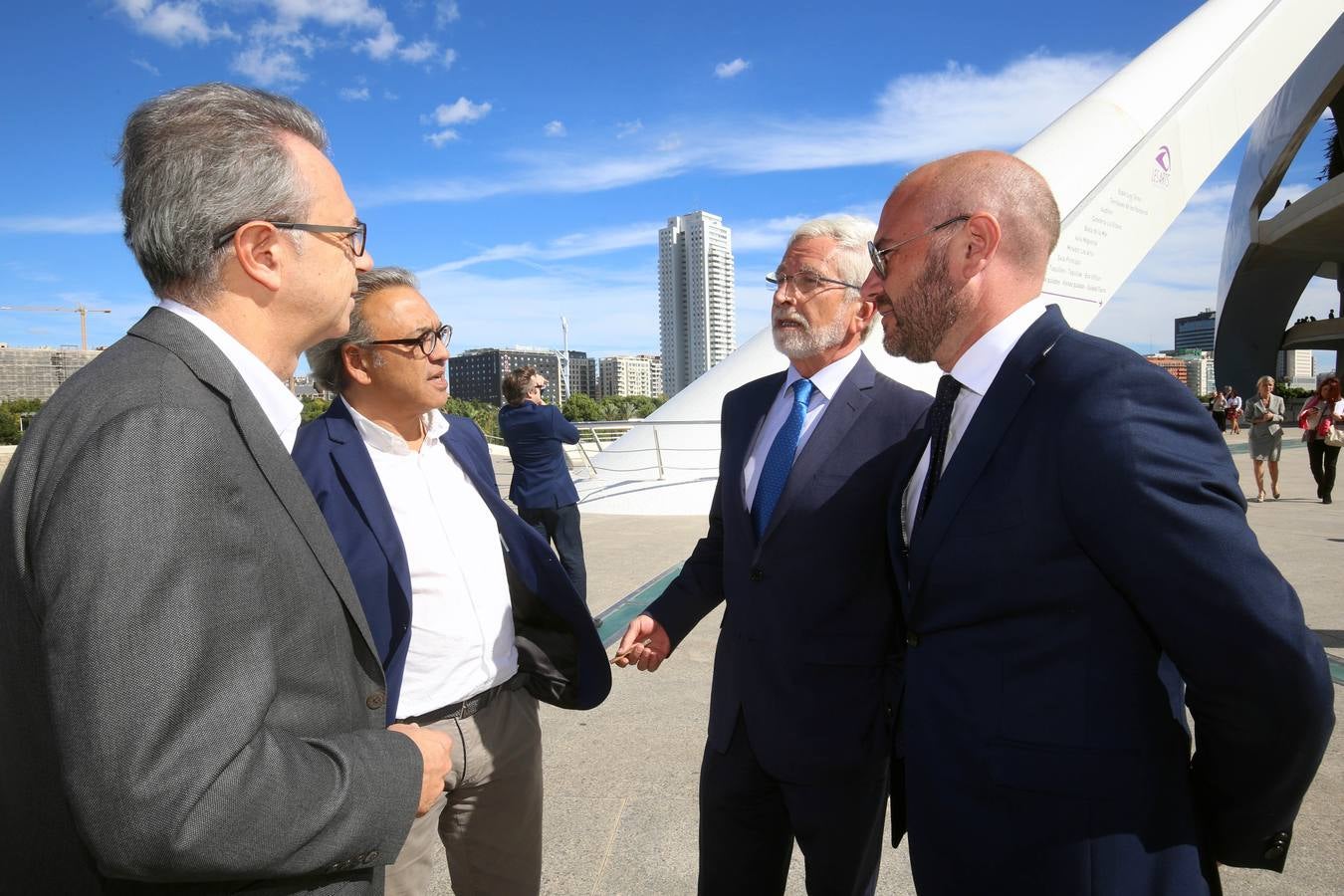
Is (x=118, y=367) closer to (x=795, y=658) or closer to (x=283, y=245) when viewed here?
(x=283, y=245)

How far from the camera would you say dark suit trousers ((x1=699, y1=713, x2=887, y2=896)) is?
178cm

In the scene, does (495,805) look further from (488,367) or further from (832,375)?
(488,367)

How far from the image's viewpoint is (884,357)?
10898 millimetres

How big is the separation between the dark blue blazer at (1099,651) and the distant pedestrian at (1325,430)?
10.4m

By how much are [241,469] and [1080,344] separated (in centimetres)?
126

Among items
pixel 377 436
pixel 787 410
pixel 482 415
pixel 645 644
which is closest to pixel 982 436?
pixel 787 410

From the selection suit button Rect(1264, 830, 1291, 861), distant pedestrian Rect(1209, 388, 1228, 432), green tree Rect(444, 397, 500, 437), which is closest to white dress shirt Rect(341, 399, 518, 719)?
suit button Rect(1264, 830, 1291, 861)

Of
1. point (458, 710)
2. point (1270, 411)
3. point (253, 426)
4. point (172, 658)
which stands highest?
point (253, 426)

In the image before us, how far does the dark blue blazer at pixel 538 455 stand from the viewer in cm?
572

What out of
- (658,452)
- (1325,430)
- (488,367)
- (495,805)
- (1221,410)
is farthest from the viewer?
(488,367)

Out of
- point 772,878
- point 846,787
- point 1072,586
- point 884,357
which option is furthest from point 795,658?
point 884,357

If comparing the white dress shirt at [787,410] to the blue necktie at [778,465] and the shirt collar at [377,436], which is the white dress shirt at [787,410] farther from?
the shirt collar at [377,436]

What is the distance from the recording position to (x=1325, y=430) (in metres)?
9.11

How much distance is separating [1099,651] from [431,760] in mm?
1039
